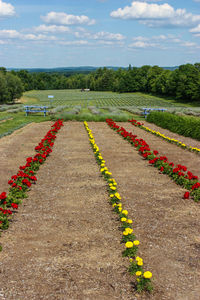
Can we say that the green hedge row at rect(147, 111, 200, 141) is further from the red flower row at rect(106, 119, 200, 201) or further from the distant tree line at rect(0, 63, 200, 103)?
the distant tree line at rect(0, 63, 200, 103)

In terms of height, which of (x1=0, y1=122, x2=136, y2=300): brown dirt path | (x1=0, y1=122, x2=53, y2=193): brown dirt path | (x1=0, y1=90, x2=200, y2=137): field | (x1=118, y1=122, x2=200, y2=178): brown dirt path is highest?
(x1=0, y1=90, x2=200, y2=137): field

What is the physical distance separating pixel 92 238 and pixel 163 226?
6.05ft

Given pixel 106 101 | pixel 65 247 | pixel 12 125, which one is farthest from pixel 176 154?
pixel 106 101

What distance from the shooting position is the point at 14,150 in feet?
50.0

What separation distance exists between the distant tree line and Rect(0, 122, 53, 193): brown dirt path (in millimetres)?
51597

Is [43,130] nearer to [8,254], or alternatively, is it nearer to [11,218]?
[11,218]

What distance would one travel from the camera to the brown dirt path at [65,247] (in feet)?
16.6

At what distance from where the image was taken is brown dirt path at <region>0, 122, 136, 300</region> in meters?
5.05

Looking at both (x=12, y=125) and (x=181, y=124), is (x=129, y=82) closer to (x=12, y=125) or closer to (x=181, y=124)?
(x=12, y=125)

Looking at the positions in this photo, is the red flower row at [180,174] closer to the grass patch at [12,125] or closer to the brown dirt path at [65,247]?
the brown dirt path at [65,247]

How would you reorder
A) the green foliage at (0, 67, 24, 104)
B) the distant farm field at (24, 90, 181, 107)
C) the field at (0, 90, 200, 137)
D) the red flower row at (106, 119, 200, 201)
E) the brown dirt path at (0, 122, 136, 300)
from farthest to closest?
the green foliage at (0, 67, 24, 104) < the distant farm field at (24, 90, 181, 107) < the field at (0, 90, 200, 137) < the red flower row at (106, 119, 200, 201) < the brown dirt path at (0, 122, 136, 300)

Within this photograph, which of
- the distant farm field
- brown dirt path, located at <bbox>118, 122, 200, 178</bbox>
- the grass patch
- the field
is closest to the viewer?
brown dirt path, located at <bbox>118, 122, 200, 178</bbox>

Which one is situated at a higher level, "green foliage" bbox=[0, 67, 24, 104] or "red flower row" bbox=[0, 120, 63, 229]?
"green foliage" bbox=[0, 67, 24, 104]

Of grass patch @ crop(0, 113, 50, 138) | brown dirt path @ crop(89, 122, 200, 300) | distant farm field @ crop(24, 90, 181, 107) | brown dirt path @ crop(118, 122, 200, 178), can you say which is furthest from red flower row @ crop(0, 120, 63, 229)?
distant farm field @ crop(24, 90, 181, 107)
